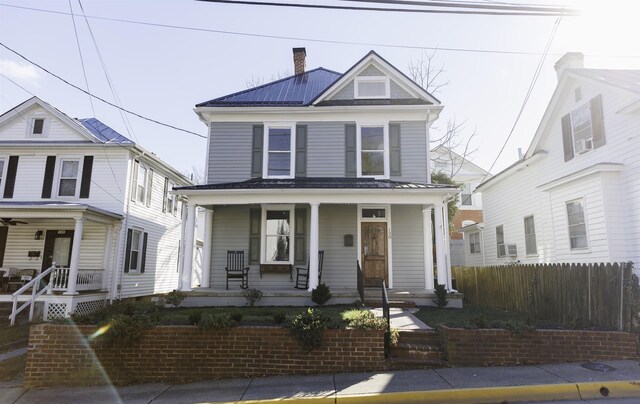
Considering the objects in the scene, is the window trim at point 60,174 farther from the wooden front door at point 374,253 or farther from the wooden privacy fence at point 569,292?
the wooden privacy fence at point 569,292

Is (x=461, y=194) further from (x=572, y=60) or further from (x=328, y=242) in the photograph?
(x=328, y=242)

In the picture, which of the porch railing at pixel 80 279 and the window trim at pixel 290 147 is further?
the window trim at pixel 290 147

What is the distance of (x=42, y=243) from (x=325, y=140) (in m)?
11.8

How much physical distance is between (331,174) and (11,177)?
12718mm

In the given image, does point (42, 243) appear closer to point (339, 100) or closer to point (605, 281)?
point (339, 100)

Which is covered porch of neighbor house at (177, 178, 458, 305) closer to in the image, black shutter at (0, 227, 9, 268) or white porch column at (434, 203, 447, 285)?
white porch column at (434, 203, 447, 285)

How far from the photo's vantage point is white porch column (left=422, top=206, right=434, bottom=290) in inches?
468

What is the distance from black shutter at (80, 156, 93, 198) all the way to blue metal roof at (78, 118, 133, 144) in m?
0.97

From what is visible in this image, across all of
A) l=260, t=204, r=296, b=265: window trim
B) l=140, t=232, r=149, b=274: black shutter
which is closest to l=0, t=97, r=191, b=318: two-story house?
l=140, t=232, r=149, b=274: black shutter

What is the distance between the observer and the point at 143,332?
6.54 meters

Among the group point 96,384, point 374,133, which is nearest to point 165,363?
point 96,384

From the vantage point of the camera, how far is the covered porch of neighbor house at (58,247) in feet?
42.8

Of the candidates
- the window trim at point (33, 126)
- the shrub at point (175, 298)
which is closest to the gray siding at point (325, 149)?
the shrub at point (175, 298)

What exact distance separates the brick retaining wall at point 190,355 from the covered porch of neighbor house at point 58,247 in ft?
23.9
